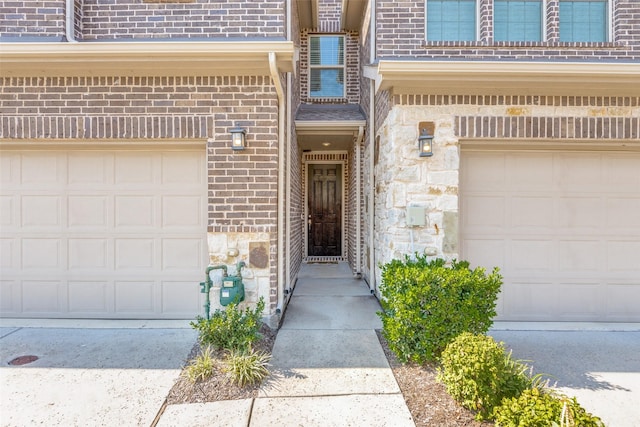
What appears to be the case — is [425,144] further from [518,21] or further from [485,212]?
[518,21]

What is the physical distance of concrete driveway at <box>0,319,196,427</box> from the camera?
2.30 metres

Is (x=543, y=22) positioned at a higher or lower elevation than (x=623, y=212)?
higher

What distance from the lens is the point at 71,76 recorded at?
3.61m

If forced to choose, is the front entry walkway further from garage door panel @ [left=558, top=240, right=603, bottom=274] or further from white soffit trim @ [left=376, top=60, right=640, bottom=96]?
white soffit trim @ [left=376, top=60, right=640, bottom=96]

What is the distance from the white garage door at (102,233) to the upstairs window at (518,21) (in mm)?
4178

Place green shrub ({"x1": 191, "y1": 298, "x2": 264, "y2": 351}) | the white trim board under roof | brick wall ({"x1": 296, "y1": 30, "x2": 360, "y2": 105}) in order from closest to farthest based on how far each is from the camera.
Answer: green shrub ({"x1": 191, "y1": 298, "x2": 264, "y2": 351}), the white trim board under roof, brick wall ({"x1": 296, "y1": 30, "x2": 360, "y2": 105})

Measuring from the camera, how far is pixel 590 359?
3.08 meters

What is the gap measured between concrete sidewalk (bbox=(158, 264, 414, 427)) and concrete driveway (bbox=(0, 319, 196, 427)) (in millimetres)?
409

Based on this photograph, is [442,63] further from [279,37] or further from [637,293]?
[637,293]

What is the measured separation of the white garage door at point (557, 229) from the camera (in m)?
3.99

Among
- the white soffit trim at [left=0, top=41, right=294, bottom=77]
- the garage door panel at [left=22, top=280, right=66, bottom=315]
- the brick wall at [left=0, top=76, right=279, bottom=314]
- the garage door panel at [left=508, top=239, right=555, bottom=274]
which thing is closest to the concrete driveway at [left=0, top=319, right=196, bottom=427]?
the garage door panel at [left=22, top=280, right=66, bottom=315]

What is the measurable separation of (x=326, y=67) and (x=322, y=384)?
20.2ft

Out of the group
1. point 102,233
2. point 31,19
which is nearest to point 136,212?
point 102,233

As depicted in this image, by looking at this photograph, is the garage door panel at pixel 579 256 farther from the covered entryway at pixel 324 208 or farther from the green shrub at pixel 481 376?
the covered entryway at pixel 324 208
